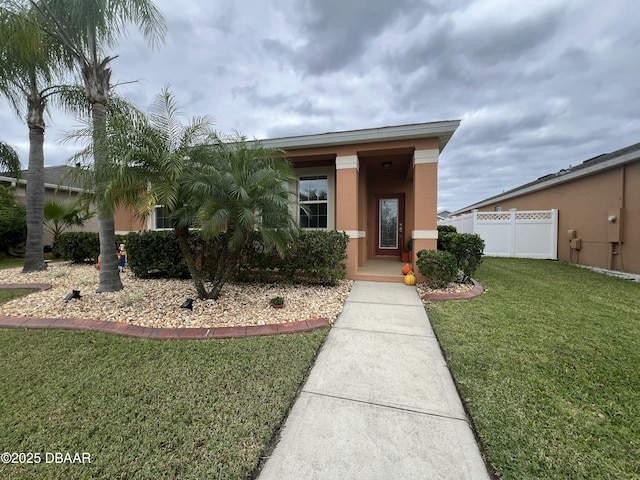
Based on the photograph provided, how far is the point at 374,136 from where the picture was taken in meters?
6.29

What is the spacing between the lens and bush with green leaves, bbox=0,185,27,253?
10.5 metres

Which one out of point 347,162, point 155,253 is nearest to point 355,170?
point 347,162

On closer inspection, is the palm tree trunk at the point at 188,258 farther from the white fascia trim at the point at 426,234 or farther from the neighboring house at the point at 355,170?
the white fascia trim at the point at 426,234

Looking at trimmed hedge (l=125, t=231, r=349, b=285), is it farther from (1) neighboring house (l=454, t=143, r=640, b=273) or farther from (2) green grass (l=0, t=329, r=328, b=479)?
(1) neighboring house (l=454, t=143, r=640, b=273)

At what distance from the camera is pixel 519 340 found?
11.0 feet

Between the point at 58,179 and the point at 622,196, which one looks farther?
the point at 58,179

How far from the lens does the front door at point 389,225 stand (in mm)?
9984

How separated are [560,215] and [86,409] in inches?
580

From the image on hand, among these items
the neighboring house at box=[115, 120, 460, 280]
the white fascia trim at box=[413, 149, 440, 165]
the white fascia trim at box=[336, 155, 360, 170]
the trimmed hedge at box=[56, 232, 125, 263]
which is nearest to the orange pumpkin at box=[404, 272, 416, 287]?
the neighboring house at box=[115, 120, 460, 280]

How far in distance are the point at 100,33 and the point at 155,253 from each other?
182 inches

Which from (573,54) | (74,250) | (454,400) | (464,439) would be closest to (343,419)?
(464,439)

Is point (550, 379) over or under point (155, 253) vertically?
under

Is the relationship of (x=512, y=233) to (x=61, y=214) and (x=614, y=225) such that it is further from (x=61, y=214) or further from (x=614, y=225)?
(x=61, y=214)

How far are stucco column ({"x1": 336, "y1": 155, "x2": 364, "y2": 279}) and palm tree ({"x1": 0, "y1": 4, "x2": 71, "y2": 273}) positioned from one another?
6.79 metres
